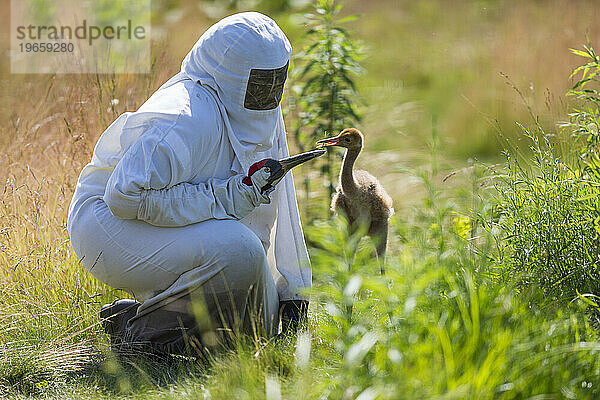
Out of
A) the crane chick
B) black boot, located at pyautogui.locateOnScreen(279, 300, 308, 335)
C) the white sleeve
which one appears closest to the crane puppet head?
the crane chick

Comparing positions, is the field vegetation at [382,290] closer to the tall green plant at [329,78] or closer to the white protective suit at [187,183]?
the tall green plant at [329,78]

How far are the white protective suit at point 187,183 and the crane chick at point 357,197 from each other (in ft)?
3.27

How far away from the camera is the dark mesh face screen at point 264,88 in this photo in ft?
12.4

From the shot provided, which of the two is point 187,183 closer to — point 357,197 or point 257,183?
point 257,183

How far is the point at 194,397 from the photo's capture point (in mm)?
3039

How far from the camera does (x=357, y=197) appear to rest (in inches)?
194

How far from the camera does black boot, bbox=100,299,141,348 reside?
4008 millimetres

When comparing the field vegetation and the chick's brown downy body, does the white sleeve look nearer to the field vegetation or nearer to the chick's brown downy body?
the field vegetation

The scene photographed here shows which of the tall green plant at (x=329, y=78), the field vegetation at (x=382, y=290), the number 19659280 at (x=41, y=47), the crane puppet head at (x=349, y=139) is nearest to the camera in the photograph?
the field vegetation at (x=382, y=290)

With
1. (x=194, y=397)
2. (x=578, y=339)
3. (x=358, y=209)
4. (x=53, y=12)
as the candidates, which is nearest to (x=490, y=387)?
(x=578, y=339)

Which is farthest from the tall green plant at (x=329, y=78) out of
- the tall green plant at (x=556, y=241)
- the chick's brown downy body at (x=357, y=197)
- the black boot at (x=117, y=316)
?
the tall green plant at (x=556, y=241)

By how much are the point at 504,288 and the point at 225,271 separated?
50.6 inches

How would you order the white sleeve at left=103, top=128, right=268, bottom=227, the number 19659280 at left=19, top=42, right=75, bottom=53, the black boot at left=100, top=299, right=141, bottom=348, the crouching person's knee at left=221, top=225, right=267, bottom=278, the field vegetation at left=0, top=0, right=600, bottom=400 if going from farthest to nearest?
the number 19659280 at left=19, top=42, right=75, bottom=53 < the black boot at left=100, top=299, right=141, bottom=348 < the crouching person's knee at left=221, top=225, right=267, bottom=278 < the white sleeve at left=103, top=128, right=268, bottom=227 < the field vegetation at left=0, top=0, right=600, bottom=400

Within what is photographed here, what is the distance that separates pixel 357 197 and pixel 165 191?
5.63 feet
